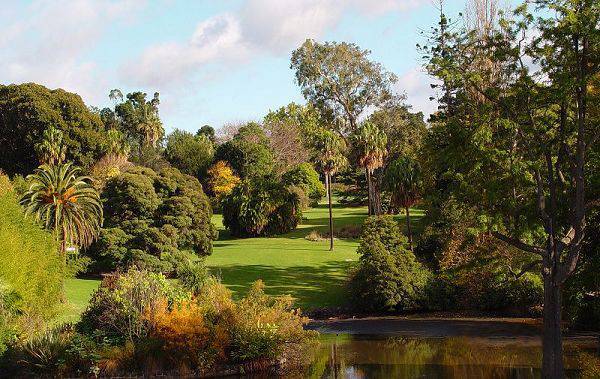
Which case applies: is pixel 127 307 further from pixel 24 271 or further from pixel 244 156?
pixel 244 156

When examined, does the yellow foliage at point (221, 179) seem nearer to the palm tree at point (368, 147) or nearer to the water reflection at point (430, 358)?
the palm tree at point (368, 147)

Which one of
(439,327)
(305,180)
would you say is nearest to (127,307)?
(439,327)

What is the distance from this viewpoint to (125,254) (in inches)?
1775

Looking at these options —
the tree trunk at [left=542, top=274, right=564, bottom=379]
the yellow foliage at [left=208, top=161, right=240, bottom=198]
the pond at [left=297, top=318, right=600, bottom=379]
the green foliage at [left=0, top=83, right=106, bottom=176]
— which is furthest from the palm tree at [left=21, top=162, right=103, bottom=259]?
the yellow foliage at [left=208, top=161, right=240, bottom=198]

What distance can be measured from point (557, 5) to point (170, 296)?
59.8 ft

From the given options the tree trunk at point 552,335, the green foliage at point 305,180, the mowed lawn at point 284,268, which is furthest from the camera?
the green foliage at point 305,180

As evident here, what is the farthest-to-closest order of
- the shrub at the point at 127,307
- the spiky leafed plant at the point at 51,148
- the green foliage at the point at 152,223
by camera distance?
the spiky leafed plant at the point at 51,148 < the green foliage at the point at 152,223 < the shrub at the point at 127,307

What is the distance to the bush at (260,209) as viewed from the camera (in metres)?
62.6

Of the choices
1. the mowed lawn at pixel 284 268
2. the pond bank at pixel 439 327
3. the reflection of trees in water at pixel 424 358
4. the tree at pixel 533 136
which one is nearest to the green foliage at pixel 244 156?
the mowed lawn at pixel 284 268

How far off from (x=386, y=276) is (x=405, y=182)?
13.6 metres

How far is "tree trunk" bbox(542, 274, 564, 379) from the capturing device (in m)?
18.5

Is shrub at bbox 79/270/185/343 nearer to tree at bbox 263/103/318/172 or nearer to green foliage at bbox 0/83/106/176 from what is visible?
green foliage at bbox 0/83/106/176

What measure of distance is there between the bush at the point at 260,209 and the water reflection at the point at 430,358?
30910mm

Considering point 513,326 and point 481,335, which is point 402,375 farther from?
point 513,326
